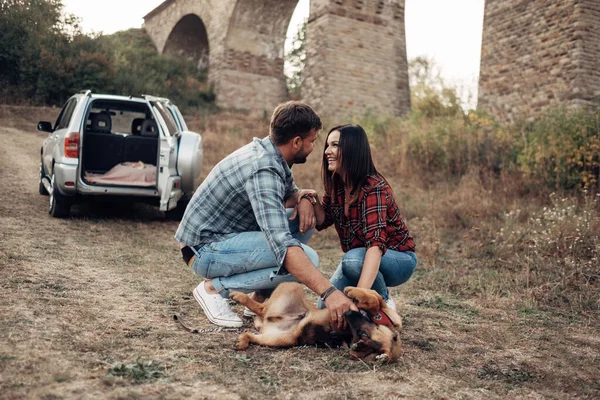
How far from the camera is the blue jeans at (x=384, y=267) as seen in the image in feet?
9.78

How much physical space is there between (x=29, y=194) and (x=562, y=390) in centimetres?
760

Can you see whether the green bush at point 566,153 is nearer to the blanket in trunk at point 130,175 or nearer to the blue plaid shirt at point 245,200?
the blanket in trunk at point 130,175

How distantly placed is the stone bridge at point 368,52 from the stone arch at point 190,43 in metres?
0.05

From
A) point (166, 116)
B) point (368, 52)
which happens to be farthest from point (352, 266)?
point (368, 52)

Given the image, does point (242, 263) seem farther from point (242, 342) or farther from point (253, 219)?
point (242, 342)

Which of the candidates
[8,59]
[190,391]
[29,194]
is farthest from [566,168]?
[8,59]

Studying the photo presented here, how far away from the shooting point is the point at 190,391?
211 centimetres

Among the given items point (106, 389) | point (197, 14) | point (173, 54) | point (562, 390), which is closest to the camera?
point (106, 389)

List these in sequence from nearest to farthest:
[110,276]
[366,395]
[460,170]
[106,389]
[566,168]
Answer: [106,389], [366,395], [110,276], [566,168], [460,170]

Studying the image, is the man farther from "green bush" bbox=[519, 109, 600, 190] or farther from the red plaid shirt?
"green bush" bbox=[519, 109, 600, 190]

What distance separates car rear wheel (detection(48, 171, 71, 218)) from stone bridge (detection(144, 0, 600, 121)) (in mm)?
8535

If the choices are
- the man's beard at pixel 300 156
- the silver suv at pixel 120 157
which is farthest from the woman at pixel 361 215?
the silver suv at pixel 120 157

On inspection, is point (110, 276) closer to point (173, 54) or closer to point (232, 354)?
point (232, 354)

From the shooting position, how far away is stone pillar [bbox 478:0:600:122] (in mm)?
10062
